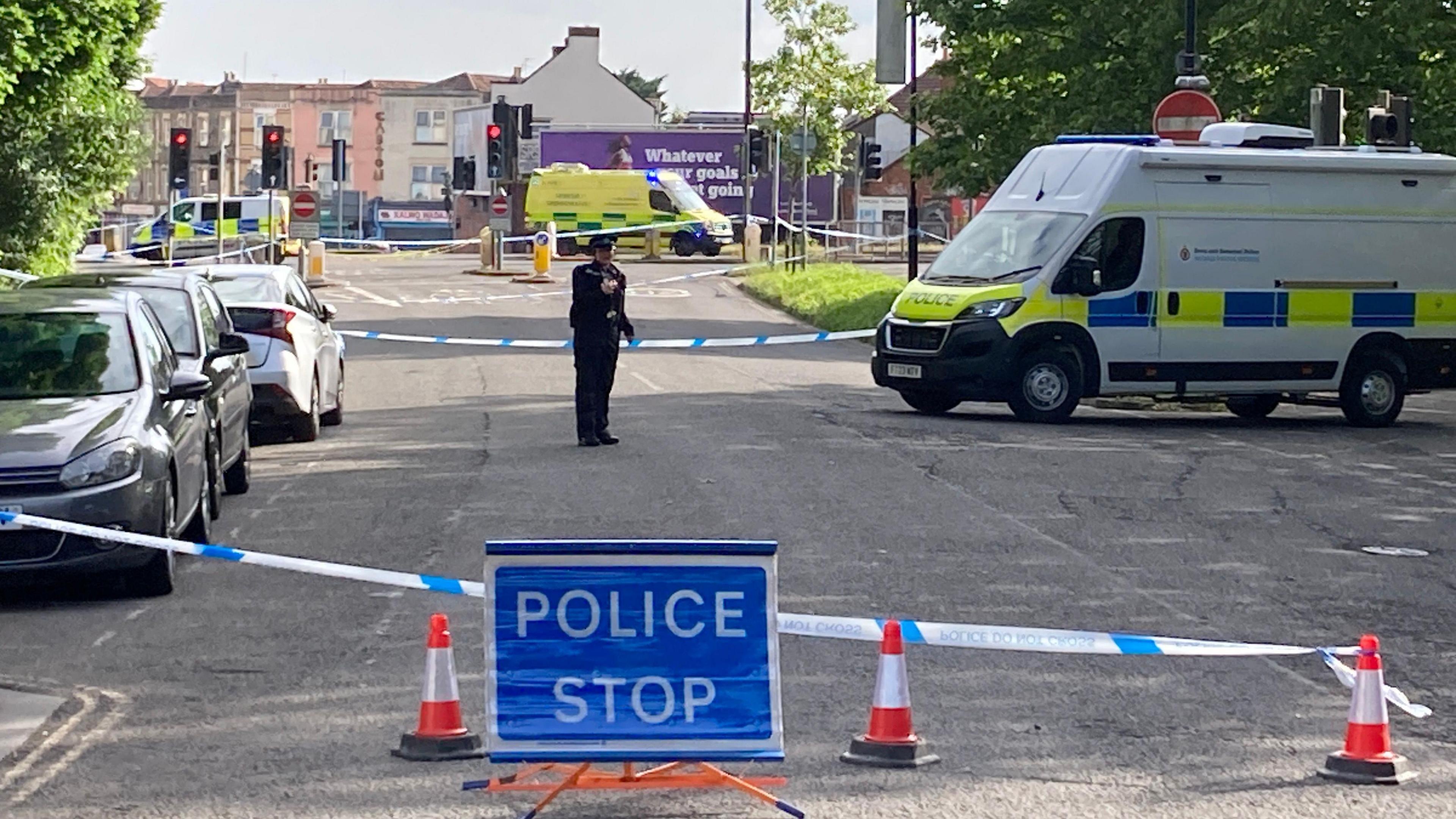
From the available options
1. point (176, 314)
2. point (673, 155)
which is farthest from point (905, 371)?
point (673, 155)

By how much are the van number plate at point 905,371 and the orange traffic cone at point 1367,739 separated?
1343cm

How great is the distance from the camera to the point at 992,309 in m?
20.1

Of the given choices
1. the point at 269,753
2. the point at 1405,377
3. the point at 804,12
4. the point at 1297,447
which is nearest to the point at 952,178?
the point at 1405,377

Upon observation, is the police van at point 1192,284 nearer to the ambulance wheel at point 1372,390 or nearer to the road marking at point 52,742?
the ambulance wheel at point 1372,390

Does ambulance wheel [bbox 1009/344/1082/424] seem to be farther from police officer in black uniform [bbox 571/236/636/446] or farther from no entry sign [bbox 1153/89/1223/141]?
police officer in black uniform [bbox 571/236/636/446]

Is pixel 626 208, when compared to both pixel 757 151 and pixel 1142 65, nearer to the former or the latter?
pixel 757 151

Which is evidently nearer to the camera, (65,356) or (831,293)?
(65,356)

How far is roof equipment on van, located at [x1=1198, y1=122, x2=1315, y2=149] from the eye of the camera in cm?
2148

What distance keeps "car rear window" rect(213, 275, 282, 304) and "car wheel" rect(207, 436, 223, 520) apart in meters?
4.89

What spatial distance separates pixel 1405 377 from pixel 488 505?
1112cm

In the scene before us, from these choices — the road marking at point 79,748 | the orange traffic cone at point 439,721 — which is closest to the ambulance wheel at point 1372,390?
the road marking at point 79,748

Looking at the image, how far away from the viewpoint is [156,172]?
132 m

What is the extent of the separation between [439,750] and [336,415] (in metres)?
12.9

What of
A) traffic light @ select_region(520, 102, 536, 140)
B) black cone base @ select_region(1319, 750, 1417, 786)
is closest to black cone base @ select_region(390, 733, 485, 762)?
black cone base @ select_region(1319, 750, 1417, 786)
